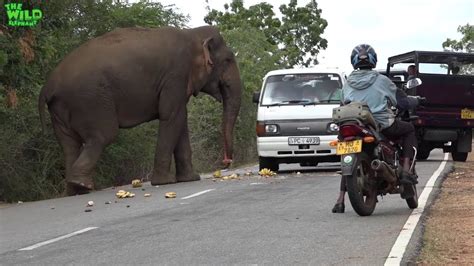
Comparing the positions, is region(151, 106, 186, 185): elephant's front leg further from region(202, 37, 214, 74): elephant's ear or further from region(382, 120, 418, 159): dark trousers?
region(382, 120, 418, 159): dark trousers

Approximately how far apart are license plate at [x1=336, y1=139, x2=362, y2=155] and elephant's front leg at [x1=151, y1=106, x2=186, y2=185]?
6.46 metres

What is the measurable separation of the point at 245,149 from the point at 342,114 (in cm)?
2181

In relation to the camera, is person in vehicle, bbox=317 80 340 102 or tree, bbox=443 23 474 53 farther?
tree, bbox=443 23 474 53

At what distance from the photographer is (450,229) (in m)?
8.67

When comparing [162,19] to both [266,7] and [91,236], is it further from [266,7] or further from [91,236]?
[266,7]

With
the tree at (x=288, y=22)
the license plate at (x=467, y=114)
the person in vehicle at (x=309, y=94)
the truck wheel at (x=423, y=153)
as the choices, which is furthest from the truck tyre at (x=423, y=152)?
the tree at (x=288, y=22)

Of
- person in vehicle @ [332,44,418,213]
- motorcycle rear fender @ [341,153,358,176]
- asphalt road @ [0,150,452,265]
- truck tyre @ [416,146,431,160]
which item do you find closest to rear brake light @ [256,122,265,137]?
asphalt road @ [0,150,452,265]

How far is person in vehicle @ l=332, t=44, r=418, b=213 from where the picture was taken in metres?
9.70

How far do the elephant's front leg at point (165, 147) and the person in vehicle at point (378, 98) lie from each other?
591cm

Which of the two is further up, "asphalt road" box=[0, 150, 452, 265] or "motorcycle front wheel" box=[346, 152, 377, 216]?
"motorcycle front wheel" box=[346, 152, 377, 216]

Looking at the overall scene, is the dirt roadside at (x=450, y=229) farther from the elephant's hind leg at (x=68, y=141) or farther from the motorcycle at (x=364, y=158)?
the elephant's hind leg at (x=68, y=141)

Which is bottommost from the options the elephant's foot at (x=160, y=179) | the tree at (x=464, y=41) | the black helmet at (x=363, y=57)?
the elephant's foot at (x=160, y=179)

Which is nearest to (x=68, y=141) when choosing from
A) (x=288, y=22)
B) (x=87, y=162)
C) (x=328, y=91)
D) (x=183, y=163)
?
(x=87, y=162)

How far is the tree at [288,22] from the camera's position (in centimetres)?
5191
